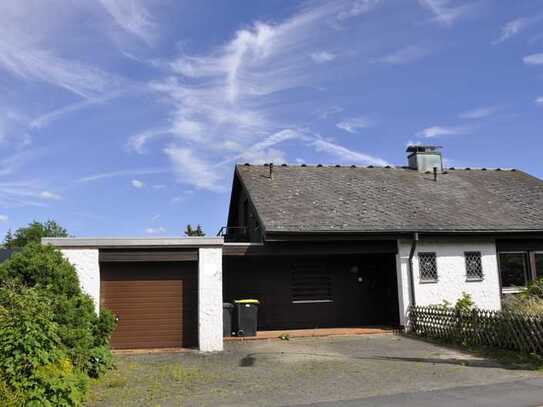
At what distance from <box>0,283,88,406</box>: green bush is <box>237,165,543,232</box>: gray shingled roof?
26.5ft

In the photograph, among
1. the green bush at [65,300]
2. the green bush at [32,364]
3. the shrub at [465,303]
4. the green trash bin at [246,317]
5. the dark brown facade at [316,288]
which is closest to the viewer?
the green bush at [32,364]

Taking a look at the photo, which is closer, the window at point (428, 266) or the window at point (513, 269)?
the window at point (428, 266)

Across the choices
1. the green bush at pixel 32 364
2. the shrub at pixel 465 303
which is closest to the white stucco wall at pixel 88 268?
the green bush at pixel 32 364

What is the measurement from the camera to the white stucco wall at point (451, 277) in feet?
51.0

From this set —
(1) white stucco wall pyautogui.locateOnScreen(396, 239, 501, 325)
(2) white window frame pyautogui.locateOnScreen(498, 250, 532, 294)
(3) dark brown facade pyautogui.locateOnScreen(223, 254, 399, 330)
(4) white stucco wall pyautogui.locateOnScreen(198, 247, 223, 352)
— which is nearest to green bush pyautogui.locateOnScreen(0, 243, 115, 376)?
(4) white stucco wall pyautogui.locateOnScreen(198, 247, 223, 352)

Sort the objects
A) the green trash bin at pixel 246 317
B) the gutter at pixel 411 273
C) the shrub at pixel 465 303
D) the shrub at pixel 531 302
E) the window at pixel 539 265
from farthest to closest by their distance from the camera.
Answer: the window at pixel 539 265
the gutter at pixel 411 273
the green trash bin at pixel 246 317
the shrub at pixel 465 303
the shrub at pixel 531 302

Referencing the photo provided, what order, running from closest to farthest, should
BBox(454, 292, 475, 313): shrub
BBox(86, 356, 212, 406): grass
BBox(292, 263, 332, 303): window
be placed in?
BBox(86, 356, 212, 406): grass → BBox(454, 292, 475, 313): shrub → BBox(292, 263, 332, 303): window

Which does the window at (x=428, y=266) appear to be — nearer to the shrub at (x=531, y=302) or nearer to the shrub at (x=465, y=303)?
the shrub at (x=465, y=303)

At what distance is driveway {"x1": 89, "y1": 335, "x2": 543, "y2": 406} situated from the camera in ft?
25.9

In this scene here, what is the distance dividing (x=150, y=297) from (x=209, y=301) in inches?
61.9

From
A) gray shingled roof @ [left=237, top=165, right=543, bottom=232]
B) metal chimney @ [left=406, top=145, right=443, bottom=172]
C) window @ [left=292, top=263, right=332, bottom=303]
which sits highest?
metal chimney @ [left=406, top=145, right=443, bottom=172]

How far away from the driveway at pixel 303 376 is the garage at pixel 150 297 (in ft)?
3.35

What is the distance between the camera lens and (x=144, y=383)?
9.04 m

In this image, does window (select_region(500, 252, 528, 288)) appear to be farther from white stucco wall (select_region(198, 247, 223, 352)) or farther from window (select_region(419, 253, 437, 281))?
white stucco wall (select_region(198, 247, 223, 352))
